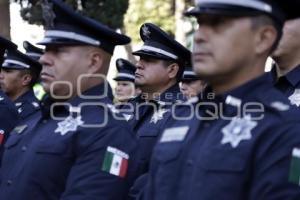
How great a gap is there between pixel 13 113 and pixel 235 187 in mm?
3753

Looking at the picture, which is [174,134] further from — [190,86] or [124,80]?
[124,80]

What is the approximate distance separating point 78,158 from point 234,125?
1270 millimetres

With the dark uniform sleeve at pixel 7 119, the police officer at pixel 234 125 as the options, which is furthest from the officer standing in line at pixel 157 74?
the police officer at pixel 234 125

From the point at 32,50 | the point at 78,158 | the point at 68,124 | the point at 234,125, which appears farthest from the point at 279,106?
the point at 32,50

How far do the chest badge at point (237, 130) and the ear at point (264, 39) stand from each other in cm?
34

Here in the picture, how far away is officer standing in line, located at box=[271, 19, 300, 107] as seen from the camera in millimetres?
5039

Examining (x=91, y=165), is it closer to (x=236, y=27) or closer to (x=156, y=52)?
(x=236, y=27)

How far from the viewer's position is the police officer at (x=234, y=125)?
2.86 metres

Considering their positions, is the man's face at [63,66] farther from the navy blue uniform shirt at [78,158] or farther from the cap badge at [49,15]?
the cap badge at [49,15]

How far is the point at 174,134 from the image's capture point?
10.8 ft

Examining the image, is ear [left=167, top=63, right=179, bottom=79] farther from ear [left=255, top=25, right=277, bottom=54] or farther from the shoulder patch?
the shoulder patch

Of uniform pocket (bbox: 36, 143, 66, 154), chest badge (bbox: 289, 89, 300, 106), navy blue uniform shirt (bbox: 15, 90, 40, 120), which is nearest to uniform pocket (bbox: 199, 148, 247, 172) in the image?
uniform pocket (bbox: 36, 143, 66, 154)

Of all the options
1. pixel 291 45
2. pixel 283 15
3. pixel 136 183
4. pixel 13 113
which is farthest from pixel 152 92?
pixel 283 15

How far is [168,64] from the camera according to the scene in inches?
255
